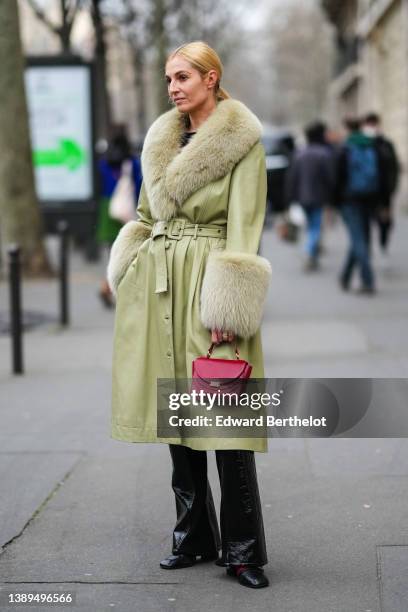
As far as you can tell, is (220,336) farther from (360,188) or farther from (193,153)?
(360,188)

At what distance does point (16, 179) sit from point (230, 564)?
10.6m

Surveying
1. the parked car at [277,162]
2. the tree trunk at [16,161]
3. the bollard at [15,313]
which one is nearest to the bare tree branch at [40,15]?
the parked car at [277,162]

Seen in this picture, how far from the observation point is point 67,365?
8812 mm

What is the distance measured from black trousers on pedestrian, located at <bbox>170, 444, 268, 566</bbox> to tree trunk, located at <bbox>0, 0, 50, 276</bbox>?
1028cm

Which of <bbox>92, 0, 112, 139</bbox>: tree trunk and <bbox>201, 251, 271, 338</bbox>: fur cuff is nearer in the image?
<bbox>201, 251, 271, 338</bbox>: fur cuff

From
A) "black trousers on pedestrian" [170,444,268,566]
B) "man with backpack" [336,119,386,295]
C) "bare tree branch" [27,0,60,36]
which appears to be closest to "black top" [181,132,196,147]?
"black trousers on pedestrian" [170,444,268,566]

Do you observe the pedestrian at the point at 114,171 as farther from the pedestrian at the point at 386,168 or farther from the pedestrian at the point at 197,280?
the pedestrian at the point at 197,280

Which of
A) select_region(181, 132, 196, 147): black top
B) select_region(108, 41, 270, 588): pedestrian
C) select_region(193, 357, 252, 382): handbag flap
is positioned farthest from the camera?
select_region(181, 132, 196, 147): black top

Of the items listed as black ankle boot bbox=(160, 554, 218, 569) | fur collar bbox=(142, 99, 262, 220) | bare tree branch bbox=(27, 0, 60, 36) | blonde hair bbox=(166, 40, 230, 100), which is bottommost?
black ankle boot bbox=(160, 554, 218, 569)

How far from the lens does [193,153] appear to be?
13.2ft

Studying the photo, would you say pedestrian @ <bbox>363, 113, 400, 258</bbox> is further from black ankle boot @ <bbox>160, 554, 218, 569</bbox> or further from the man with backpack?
black ankle boot @ <bbox>160, 554, 218, 569</bbox>

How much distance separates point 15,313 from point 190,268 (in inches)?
185

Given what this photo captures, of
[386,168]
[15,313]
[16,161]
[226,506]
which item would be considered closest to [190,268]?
[226,506]

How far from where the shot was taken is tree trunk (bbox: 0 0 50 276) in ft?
44.5
